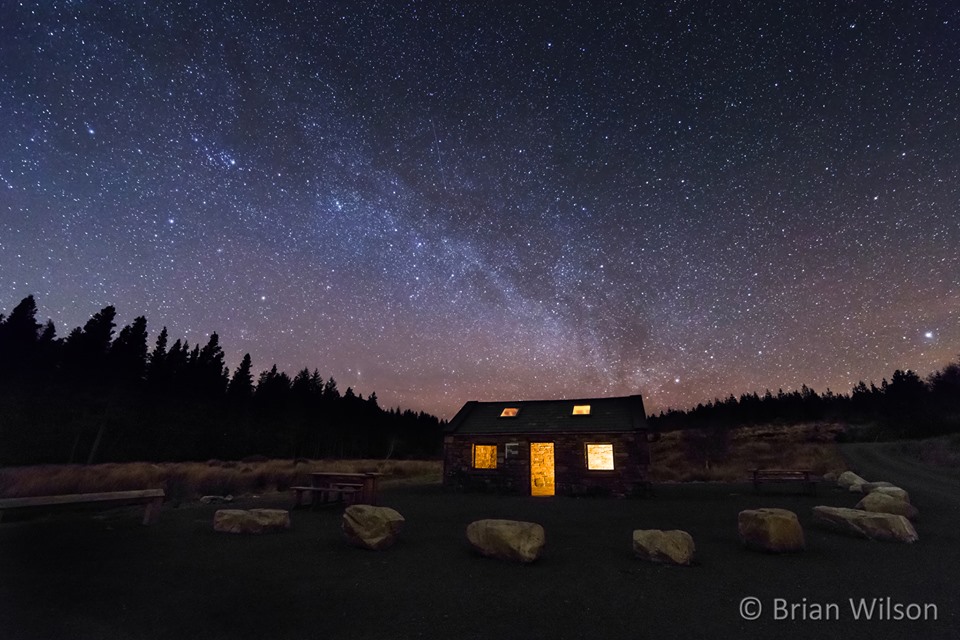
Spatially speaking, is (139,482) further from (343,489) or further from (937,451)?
(937,451)

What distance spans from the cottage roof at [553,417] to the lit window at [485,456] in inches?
30.2

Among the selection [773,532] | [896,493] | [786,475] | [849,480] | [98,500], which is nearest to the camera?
[773,532]

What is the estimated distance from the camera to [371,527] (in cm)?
827

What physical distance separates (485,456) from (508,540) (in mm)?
14028

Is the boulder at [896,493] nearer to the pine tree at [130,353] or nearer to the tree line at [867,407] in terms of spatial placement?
the tree line at [867,407]

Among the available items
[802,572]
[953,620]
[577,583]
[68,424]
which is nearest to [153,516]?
[577,583]

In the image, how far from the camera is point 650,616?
495 cm

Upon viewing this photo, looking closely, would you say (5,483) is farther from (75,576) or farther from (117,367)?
(117,367)

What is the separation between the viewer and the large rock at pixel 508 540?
7.16m

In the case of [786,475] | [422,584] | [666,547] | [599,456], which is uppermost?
[599,456]

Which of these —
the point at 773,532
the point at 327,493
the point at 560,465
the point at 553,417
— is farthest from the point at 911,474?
the point at 327,493

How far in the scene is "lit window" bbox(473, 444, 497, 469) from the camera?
819 inches

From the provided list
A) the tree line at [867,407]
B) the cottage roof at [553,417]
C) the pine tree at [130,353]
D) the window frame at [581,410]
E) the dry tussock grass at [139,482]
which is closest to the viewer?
the dry tussock grass at [139,482]

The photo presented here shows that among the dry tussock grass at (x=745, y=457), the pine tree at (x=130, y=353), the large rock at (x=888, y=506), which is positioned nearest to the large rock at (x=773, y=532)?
the large rock at (x=888, y=506)
